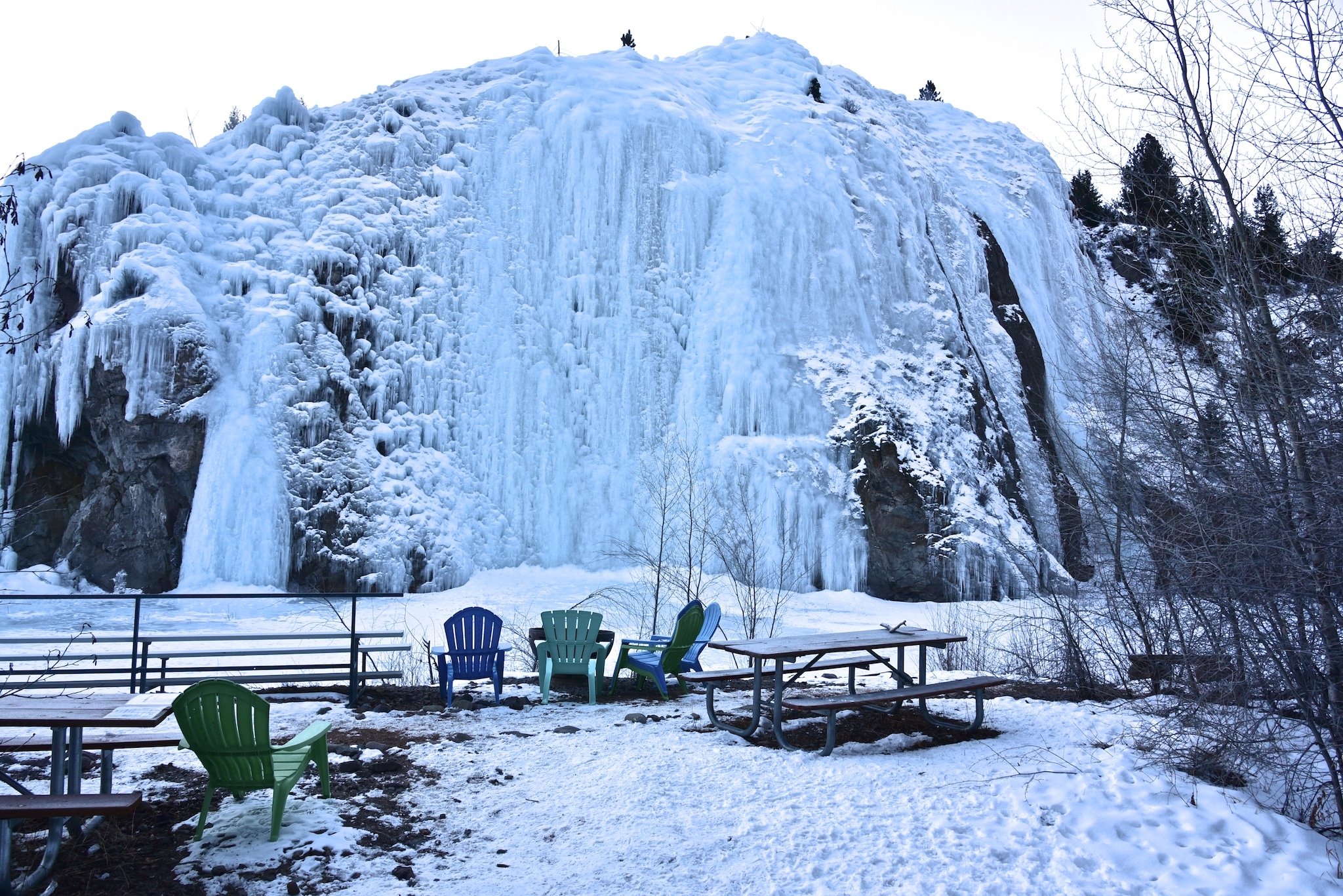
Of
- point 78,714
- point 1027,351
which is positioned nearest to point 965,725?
point 78,714

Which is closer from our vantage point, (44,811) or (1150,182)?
(44,811)

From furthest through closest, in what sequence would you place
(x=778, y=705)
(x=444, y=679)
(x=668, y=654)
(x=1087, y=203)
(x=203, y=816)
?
(x=1087, y=203)
(x=668, y=654)
(x=444, y=679)
(x=778, y=705)
(x=203, y=816)

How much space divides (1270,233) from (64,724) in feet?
20.8

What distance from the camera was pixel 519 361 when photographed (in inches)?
655

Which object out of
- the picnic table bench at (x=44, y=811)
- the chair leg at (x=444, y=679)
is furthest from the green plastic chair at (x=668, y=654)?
the picnic table bench at (x=44, y=811)

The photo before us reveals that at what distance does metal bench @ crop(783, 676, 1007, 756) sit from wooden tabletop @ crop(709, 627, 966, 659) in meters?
0.30

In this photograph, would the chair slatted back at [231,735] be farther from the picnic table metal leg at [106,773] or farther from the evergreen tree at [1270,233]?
the evergreen tree at [1270,233]

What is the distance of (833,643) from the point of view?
19.9ft

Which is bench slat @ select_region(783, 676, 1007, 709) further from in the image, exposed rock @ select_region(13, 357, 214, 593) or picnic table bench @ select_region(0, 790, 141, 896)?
exposed rock @ select_region(13, 357, 214, 593)

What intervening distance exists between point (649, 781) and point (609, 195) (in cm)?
1482

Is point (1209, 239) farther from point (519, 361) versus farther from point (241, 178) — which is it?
point (241, 178)

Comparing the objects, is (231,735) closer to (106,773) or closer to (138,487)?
(106,773)

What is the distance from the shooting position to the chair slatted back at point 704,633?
782cm

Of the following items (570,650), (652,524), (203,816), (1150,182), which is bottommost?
(203,816)
